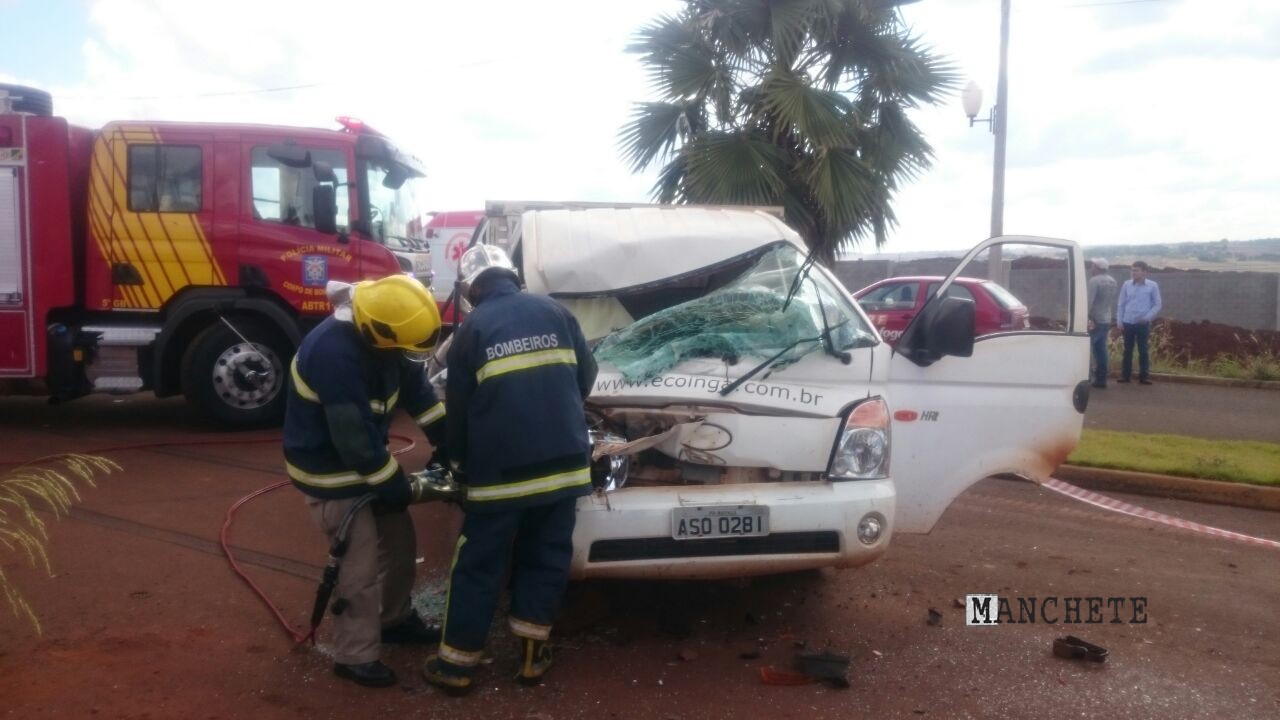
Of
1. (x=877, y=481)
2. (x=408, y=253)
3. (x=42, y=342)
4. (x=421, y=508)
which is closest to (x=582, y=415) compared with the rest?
(x=877, y=481)

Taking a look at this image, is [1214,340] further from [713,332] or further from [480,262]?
[480,262]

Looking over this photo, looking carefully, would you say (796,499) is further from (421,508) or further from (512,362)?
(421,508)

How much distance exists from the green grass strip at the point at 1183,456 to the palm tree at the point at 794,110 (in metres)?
3.06

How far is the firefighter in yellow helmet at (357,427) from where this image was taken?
146 inches

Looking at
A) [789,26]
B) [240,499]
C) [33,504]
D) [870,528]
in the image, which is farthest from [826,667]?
[789,26]

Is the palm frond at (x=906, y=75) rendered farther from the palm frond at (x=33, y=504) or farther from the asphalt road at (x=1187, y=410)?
the palm frond at (x=33, y=504)

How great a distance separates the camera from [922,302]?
45.2 ft

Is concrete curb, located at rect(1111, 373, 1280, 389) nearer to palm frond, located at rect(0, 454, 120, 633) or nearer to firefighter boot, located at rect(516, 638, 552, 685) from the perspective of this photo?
firefighter boot, located at rect(516, 638, 552, 685)

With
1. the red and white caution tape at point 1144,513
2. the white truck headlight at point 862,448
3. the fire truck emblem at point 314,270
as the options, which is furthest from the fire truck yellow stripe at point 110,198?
the red and white caution tape at point 1144,513

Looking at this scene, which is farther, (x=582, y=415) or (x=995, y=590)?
(x=995, y=590)

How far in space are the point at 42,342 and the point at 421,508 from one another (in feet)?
13.8

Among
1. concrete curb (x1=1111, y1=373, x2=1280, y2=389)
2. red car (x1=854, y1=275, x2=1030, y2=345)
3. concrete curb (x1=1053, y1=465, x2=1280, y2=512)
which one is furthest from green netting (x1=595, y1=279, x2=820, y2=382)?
concrete curb (x1=1111, y1=373, x2=1280, y2=389)

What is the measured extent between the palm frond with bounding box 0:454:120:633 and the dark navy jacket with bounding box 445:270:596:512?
1531mm

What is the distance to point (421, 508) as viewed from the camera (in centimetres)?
655
